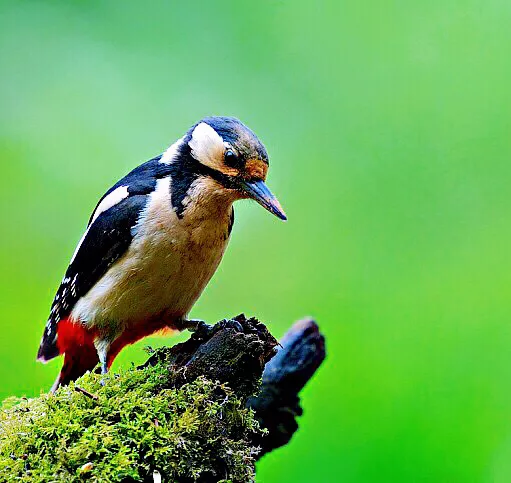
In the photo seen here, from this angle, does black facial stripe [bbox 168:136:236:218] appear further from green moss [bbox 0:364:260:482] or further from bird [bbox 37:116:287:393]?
green moss [bbox 0:364:260:482]

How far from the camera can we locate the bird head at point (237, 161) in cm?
267

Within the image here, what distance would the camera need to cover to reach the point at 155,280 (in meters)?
2.85

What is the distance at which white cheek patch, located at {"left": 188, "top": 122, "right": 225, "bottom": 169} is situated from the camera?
2707mm

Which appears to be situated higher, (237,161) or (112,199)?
(237,161)

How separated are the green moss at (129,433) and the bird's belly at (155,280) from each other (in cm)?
57

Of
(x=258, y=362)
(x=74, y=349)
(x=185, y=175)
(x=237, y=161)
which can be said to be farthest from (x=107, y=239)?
(x=258, y=362)

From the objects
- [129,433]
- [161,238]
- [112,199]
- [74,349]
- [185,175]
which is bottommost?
[129,433]

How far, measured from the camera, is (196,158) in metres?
2.82

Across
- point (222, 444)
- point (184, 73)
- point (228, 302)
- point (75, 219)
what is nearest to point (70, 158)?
point (75, 219)

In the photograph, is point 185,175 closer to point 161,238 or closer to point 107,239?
point 161,238

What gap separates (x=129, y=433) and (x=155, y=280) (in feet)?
2.80

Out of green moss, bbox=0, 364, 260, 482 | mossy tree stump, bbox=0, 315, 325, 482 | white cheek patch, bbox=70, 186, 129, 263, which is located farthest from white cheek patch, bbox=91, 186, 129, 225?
green moss, bbox=0, 364, 260, 482

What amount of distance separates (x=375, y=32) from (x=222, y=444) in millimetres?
3058

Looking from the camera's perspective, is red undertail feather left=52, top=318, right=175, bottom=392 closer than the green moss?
No
